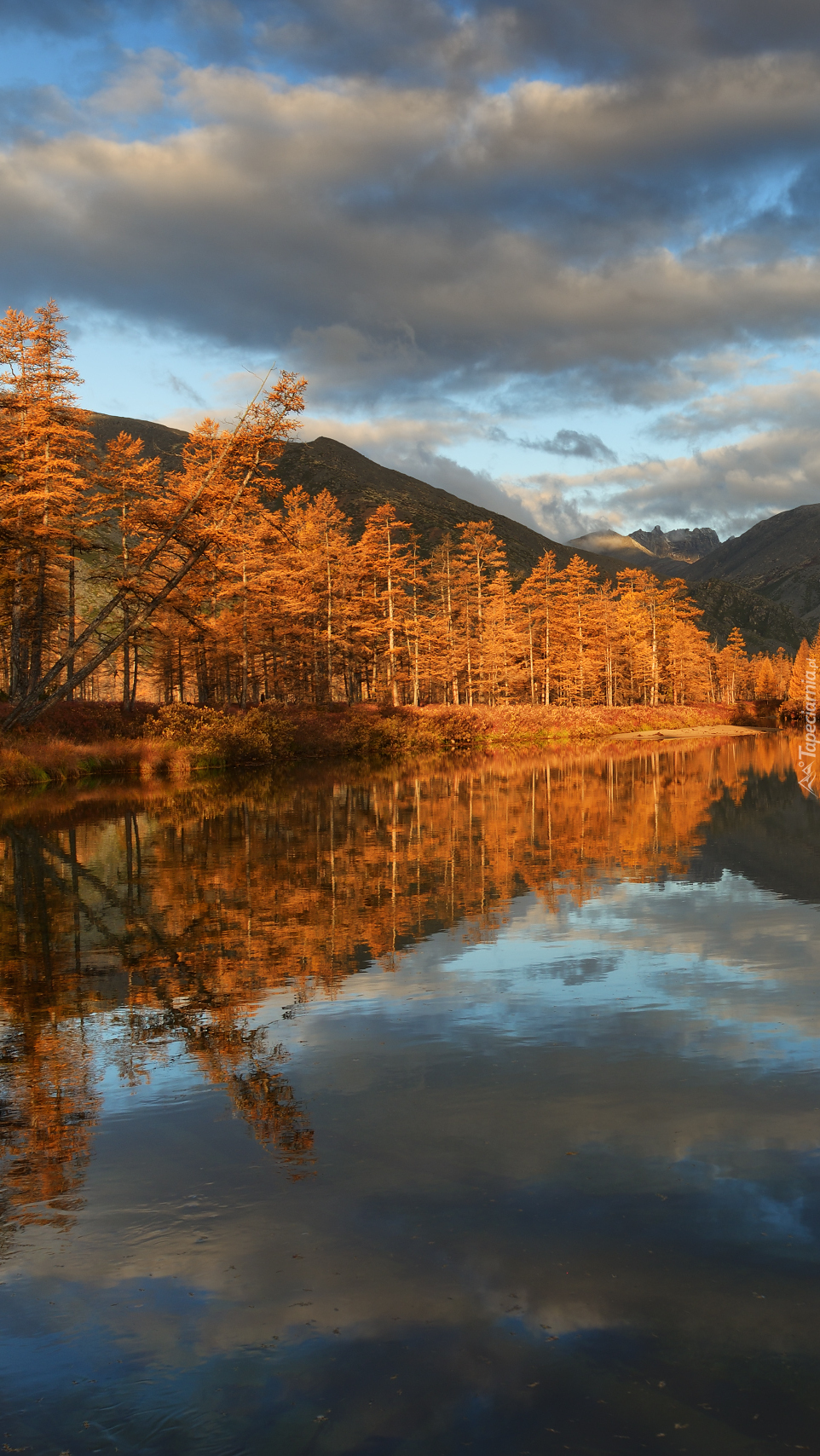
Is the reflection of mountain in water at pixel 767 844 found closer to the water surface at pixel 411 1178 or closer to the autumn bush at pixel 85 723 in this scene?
the water surface at pixel 411 1178

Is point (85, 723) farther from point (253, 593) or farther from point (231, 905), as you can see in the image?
point (231, 905)

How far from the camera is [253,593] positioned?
59562mm

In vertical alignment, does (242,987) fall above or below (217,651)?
below

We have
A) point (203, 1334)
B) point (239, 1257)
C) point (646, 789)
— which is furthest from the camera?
point (646, 789)

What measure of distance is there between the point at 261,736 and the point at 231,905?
100 feet

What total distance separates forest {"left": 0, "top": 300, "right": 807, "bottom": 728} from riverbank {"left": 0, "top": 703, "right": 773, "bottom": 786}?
2694mm

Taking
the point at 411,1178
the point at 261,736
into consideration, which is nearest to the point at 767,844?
the point at 411,1178

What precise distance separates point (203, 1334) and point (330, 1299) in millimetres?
520

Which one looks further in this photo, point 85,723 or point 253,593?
point 253,593

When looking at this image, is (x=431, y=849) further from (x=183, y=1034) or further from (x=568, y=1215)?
(x=568, y=1215)

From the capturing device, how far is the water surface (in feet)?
11.1

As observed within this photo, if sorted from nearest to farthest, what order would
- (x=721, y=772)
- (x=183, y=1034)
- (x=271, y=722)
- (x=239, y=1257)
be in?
(x=239, y=1257) → (x=183, y=1034) → (x=721, y=772) → (x=271, y=722)

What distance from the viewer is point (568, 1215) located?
4.56m

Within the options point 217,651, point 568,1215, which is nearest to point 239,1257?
point 568,1215
